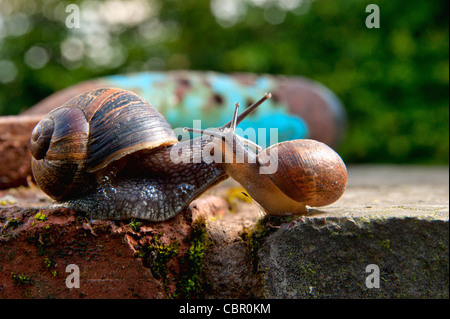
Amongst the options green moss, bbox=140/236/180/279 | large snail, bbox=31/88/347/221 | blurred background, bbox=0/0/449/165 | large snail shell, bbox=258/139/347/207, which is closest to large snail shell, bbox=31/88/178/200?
large snail, bbox=31/88/347/221

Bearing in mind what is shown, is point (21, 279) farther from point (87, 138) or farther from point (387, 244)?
point (387, 244)

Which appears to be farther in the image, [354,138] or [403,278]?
[354,138]

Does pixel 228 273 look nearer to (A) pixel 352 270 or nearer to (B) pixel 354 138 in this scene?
(A) pixel 352 270

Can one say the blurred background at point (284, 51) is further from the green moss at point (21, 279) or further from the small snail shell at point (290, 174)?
the green moss at point (21, 279)

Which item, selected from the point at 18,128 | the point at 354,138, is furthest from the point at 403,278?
the point at 354,138

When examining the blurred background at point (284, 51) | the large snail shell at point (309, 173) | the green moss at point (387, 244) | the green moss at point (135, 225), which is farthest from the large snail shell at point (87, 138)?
the blurred background at point (284, 51)

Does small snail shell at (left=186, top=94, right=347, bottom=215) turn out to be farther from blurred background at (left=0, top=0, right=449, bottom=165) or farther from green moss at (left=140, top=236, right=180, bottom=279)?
blurred background at (left=0, top=0, right=449, bottom=165)

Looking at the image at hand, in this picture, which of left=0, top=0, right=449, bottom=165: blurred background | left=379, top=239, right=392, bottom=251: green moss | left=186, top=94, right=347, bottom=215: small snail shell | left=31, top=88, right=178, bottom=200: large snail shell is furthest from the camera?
left=0, top=0, right=449, bottom=165: blurred background
